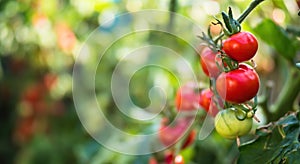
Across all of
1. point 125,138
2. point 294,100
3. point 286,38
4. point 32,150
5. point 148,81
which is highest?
point 286,38

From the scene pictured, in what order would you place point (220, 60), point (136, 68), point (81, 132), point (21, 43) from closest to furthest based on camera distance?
point (220, 60)
point (136, 68)
point (21, 43)
point (81, 132)

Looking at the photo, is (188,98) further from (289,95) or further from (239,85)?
(239,85)

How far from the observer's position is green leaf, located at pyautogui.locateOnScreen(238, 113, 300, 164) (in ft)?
2.34

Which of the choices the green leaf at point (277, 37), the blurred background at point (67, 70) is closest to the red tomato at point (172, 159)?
the blurred background at point (67, 70)

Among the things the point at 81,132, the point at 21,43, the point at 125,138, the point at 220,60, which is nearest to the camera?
the point at 220,60

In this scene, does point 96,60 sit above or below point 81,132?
above

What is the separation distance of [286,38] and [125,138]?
0.53 metres

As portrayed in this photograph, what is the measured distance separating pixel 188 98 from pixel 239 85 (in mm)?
304

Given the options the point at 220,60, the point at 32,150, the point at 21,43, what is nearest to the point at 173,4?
the point at 220,60

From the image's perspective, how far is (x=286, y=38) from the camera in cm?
92

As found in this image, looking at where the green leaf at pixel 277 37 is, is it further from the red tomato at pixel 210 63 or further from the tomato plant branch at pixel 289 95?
the red tomato at pixel 210 63

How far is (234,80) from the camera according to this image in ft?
2.21

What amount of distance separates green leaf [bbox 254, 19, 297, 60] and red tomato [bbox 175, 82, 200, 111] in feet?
0.44

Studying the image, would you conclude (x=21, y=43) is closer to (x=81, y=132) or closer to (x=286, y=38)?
(x=81, y=132)
